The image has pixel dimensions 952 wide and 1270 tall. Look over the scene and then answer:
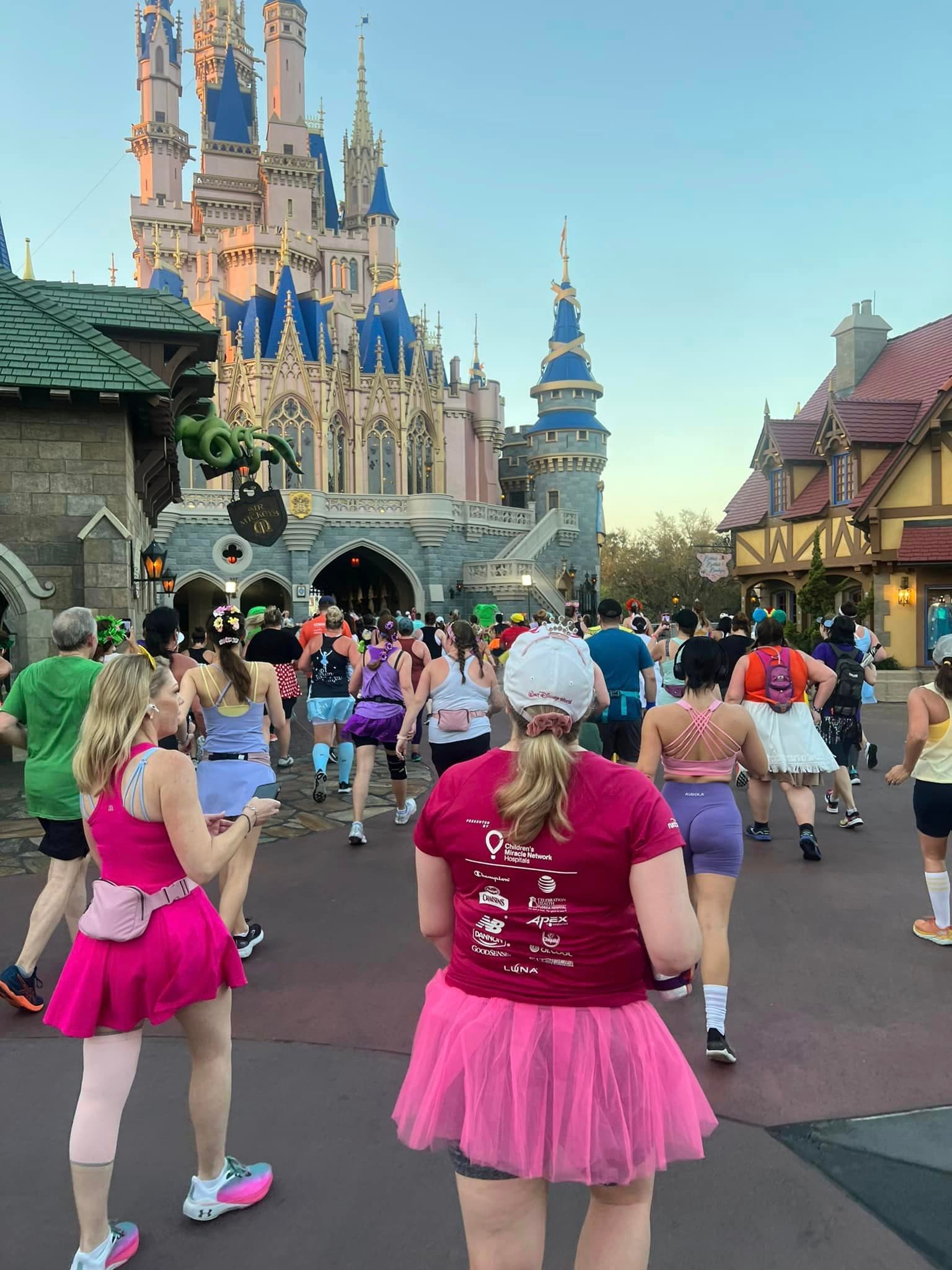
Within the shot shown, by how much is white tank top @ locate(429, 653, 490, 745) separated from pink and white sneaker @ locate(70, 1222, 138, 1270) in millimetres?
3908

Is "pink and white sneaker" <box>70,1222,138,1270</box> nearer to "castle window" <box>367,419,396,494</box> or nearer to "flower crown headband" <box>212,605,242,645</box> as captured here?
"flower crown headband" <box>212,605,242,645</box>

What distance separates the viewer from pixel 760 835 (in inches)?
276

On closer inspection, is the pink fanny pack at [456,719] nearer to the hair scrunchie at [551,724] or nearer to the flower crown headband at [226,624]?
the flower crown headband at [226,624]

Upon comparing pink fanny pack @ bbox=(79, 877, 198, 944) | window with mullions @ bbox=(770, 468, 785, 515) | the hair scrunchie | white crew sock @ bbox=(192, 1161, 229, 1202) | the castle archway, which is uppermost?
window with mullions @ bbox=(770, 468, 785, 515)

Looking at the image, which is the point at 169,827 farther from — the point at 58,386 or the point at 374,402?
the point at 374,402

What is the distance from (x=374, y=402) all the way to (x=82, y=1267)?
42.8 m

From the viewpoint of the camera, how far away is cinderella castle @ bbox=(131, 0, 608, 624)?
3759cm

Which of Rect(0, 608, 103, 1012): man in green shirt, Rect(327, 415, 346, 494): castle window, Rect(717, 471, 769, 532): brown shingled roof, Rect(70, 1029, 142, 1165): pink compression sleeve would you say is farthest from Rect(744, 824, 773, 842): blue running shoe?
Rect(327, 415, 346, 494): castle window

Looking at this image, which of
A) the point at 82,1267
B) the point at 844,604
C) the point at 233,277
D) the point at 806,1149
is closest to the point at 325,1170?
the point at 82,1267

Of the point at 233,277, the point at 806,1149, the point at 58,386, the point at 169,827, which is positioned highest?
the point at 233,277

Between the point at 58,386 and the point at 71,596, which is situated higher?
the point at 58,386

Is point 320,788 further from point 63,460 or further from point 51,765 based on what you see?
point 63,460

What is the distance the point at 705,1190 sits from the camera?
2.78 metres

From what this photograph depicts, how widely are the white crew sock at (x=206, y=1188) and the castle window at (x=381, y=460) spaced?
4112 cm
